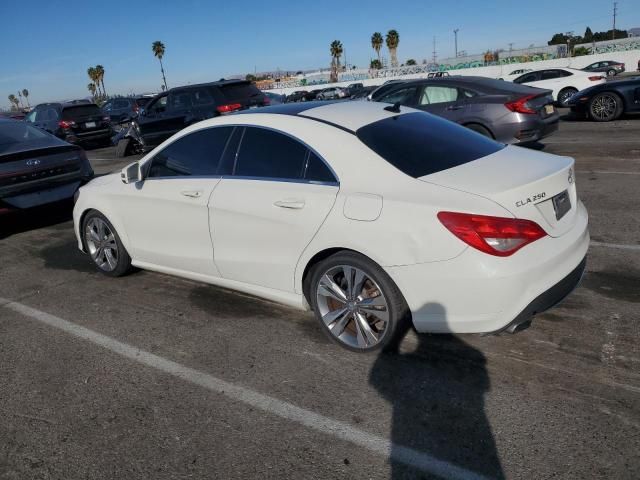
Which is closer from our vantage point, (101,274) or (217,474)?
(217,474)

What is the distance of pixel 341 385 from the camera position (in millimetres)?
3150

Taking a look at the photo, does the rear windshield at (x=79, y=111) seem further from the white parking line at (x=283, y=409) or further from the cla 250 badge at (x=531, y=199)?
the cla 250 badge at (x=531, y=199)

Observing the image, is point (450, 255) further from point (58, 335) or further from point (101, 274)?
point (101, 274)

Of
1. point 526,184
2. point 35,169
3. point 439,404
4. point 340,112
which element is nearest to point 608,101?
point 340,112

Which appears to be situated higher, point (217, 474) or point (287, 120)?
point (287, 120)

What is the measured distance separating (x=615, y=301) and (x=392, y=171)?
2.01 metres

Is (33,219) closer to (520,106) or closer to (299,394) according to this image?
(299,394)

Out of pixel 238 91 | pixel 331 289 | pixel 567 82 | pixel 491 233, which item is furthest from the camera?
pixel 567 82

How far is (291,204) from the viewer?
11.6 feet

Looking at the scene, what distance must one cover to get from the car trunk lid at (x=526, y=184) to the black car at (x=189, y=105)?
9.44 meters

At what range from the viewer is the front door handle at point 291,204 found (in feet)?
11.4

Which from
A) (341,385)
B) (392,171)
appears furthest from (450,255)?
(341,385)

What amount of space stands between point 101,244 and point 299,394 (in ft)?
10.2

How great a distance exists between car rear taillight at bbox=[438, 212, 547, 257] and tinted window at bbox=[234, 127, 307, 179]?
122cm
